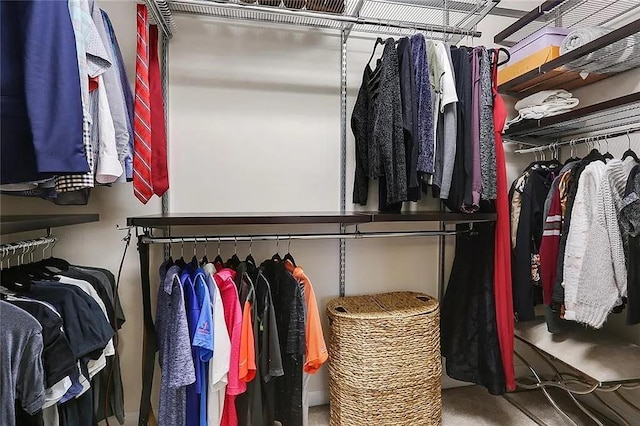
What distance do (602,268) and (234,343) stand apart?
4.68 ft

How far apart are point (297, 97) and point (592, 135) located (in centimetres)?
154

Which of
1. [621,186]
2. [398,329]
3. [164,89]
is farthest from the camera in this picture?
[164,89]

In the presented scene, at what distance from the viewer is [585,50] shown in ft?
4.89

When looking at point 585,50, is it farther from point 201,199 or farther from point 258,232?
point 201,199

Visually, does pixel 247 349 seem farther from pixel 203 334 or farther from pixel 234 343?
pixel 203 334

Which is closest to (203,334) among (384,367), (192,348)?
(192,348)

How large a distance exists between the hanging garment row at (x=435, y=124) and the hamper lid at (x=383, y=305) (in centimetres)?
50

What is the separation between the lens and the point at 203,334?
129cm

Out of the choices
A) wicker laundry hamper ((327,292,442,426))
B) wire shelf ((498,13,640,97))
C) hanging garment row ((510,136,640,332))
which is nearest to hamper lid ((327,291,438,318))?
wicker laundry hamper ((327,292,442,426))

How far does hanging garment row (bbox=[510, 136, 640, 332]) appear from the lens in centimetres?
133

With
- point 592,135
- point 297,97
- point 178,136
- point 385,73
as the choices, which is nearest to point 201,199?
point 178,136

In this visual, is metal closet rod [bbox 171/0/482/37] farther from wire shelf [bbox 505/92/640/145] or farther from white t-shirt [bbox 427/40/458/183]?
wire shelf [bbox 505/92/640/145]

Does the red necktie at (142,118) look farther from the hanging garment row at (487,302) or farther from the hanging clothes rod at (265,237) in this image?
the hanging garment row at (487,302)

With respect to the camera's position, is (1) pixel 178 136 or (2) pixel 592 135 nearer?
(1) pixel 178 136
